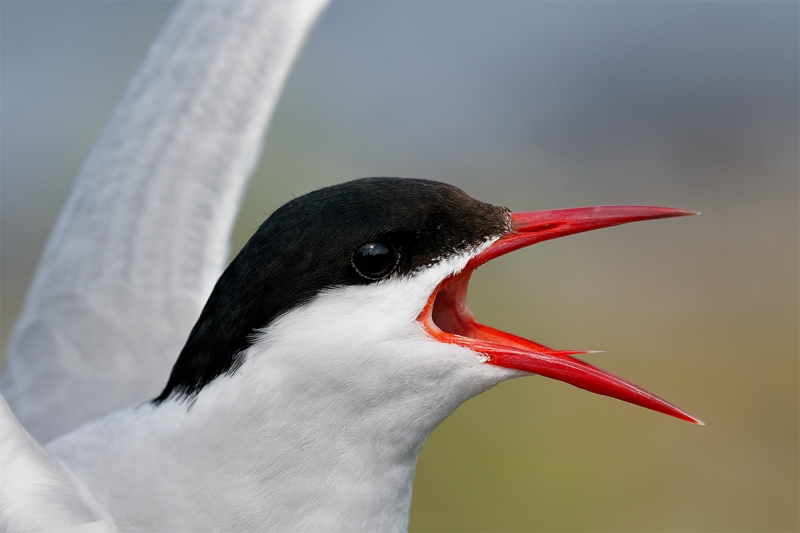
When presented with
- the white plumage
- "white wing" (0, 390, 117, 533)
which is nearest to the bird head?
"white wing" (0, 390, 117, 533)

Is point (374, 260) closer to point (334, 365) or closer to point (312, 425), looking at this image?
point (334, 365)

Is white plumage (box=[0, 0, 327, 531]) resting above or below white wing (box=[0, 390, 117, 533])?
above

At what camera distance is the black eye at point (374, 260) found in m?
1.12

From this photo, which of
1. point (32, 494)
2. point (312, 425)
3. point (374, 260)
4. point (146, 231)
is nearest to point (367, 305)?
point (374, 260)

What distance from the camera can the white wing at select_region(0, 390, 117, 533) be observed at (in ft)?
3.82

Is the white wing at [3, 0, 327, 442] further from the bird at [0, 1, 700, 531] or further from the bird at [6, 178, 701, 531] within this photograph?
the bird at [6, 178, 701, 531]

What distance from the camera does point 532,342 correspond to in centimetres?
122

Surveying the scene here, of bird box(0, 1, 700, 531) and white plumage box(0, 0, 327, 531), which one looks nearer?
bird box(0, 1, 700, 531)

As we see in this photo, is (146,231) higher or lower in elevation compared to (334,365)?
higher

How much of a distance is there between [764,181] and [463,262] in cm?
573

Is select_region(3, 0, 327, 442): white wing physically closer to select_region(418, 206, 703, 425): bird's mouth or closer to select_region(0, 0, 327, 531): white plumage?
select_region(0, 0, 327, 531): white plumage

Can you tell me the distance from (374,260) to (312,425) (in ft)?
0.92

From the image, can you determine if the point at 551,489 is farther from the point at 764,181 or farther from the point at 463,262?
the point at 764,181

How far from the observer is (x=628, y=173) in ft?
21.0
